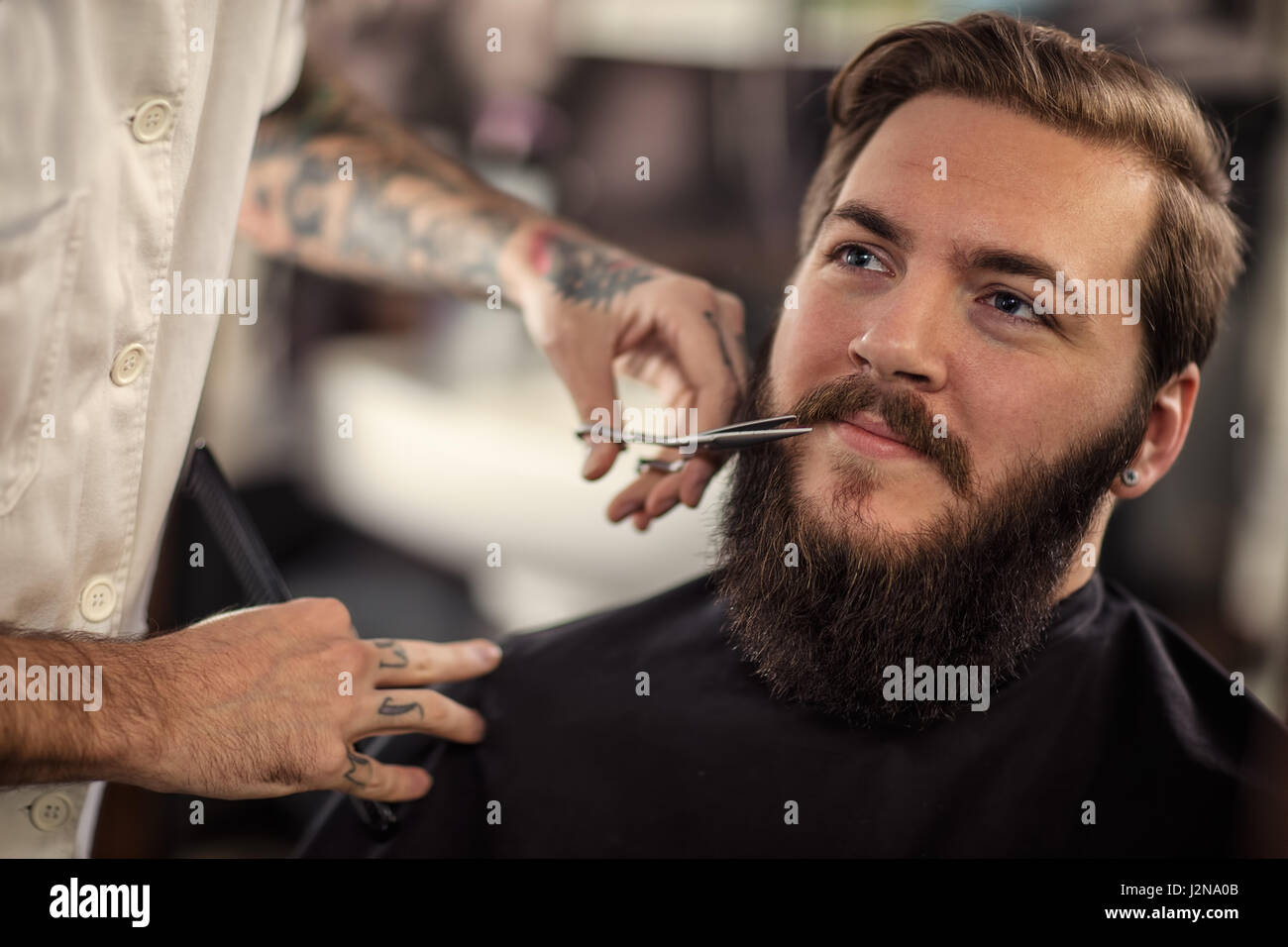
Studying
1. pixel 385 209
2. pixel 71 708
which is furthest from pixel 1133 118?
pixel 71 708

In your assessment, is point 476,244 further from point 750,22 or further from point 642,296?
point 750,22

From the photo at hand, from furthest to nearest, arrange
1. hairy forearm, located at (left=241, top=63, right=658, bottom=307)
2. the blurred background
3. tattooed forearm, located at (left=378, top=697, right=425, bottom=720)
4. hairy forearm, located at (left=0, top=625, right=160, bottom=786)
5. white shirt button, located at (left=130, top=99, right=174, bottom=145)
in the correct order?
hairy forearm, located at (left=241, top=63, right=658, bottom=307) < the blurred background < tattooed forearm, located at (left=378, top=697, right=425, bottom=720) < white shirt button, located at (left=130, top=99, right=174, bottom=145) < hairy forearm, located at (left=0, top=625, right=160, bottom=786)

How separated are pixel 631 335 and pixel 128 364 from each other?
22.2 inches

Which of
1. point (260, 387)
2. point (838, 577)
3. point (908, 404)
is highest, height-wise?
point (260, 387)

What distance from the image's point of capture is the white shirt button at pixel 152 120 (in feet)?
3.24

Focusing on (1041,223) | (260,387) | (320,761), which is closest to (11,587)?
(320,761)

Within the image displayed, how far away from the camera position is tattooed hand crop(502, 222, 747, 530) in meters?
1.21

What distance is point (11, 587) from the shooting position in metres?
1.00

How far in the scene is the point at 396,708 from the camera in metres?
1.10

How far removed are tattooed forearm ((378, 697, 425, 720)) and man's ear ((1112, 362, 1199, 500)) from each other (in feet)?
2.65

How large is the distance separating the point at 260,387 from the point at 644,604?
0.83 meters

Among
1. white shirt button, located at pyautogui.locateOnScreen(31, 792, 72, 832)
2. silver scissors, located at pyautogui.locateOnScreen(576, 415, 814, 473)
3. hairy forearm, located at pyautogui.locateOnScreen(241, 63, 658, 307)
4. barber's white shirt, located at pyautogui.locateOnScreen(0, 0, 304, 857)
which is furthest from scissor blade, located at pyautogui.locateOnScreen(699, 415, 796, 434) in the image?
white shirt button, located at pyautogui.locateOnScreen(31, 792, 72, 832)

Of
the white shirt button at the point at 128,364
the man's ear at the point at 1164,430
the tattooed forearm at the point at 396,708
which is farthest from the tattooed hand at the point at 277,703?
the man's ear at the point at 1164,430

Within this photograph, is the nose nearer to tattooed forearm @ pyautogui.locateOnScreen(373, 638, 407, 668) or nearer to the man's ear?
the man's ear
